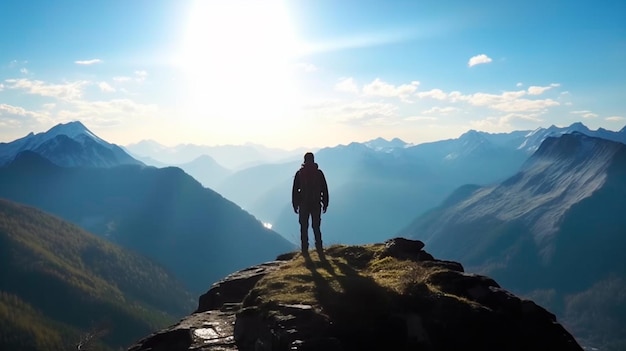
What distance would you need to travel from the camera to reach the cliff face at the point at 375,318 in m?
17.0

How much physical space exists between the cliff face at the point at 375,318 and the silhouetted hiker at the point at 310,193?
4.86 meters

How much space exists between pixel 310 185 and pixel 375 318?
36.0ft

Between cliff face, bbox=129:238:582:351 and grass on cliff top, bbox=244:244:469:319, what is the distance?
0.04 metres

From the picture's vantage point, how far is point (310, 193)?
89.3 ft

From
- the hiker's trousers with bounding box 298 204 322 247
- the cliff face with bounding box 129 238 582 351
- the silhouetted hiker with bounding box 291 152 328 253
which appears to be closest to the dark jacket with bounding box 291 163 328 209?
the silhouetted hiker with bounding box 291 152 328 253

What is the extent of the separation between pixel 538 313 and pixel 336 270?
891 centimetres

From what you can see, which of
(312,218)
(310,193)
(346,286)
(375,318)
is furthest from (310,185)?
(375,318)

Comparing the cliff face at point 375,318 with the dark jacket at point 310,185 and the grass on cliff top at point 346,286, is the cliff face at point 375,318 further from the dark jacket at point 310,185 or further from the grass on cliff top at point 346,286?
the dark jacket at point 310,185

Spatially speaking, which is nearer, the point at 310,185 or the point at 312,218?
the point at 310,185

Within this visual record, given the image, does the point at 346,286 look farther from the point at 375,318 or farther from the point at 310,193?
the point at 310,193

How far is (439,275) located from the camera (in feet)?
68.9

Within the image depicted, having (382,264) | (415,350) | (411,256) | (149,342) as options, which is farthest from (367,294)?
(149,342)

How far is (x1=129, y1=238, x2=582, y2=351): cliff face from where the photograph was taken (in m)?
17.0

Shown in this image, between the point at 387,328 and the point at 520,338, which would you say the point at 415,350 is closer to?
the point at 387,328
